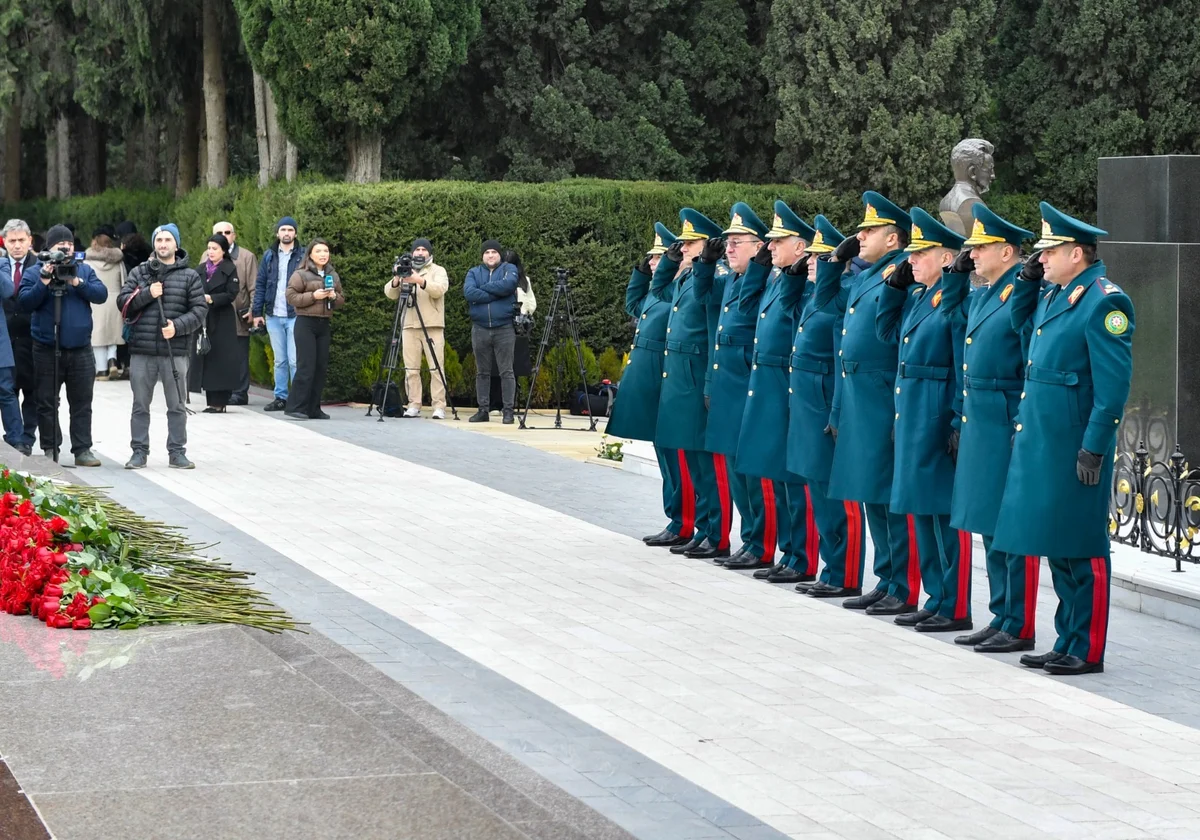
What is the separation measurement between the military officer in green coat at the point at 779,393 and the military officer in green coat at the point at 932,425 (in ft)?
3.73

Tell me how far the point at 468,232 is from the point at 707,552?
10.4m

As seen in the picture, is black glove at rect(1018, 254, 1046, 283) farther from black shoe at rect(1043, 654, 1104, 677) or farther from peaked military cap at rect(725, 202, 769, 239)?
peaked military cap at rect(725, 202, 769, 239)

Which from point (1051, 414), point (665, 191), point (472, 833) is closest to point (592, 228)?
point (665, 191)

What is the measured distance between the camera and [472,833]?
4445mm

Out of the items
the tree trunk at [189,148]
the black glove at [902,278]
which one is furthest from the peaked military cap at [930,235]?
the tree trunk at [189,148]

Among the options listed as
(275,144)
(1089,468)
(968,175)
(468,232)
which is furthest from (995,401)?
(275,144)

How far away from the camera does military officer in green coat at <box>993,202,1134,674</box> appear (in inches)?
304

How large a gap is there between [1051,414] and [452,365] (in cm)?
1291

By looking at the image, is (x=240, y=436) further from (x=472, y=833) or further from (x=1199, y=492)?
(x=472, y=833)

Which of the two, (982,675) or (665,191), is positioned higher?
(665,191)

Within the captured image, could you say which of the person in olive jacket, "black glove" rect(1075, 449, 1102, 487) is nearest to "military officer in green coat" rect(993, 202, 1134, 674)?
"black glove" rect(1075, 449, 1102, 487)

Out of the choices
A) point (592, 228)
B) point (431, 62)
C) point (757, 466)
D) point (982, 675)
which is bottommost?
point (982, 675)

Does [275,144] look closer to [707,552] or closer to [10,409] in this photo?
[10,409]

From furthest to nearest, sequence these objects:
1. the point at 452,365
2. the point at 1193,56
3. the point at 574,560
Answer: the point at 1193,56
the point at 452,365
the point at 574,560
